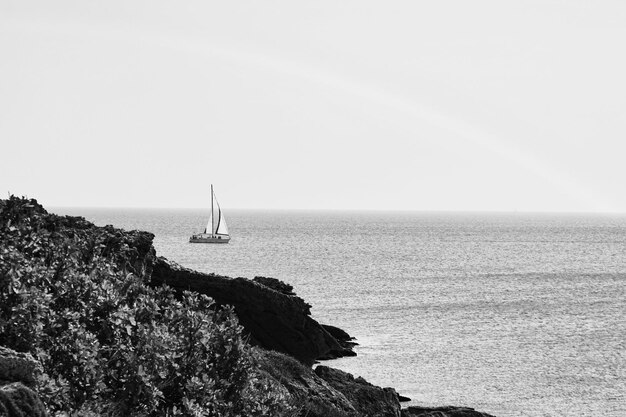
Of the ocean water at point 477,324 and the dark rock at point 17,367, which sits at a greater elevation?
the dark rock at point 17,367

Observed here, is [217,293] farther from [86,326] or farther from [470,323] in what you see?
[470,323]

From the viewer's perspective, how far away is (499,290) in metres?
95.3

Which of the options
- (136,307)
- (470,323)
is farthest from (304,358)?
(136,307)

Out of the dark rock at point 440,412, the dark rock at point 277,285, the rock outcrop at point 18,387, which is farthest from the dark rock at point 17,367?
the dark rock at point 277,285

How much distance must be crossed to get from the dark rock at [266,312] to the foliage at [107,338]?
1996 centimetres

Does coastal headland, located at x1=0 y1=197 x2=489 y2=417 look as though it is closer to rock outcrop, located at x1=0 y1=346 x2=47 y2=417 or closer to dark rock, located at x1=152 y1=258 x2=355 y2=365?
rock outcrop, located at x1=0 y1=346 x2=47 y2=417

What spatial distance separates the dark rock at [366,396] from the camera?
32438 mm

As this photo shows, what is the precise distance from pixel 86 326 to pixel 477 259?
141857mm

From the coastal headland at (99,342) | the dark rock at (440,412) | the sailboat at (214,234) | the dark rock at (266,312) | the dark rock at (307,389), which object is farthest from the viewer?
the sailboat at (214,234)

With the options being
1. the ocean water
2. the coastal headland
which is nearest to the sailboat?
the ocean water

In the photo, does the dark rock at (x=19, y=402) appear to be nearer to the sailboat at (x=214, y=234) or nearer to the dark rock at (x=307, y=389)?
the dark rock at (x=307, y=389)

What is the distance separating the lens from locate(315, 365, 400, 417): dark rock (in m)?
32.4

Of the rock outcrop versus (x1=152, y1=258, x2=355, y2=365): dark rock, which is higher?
the rock outcrop

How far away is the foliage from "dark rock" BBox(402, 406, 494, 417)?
16.8 metres
